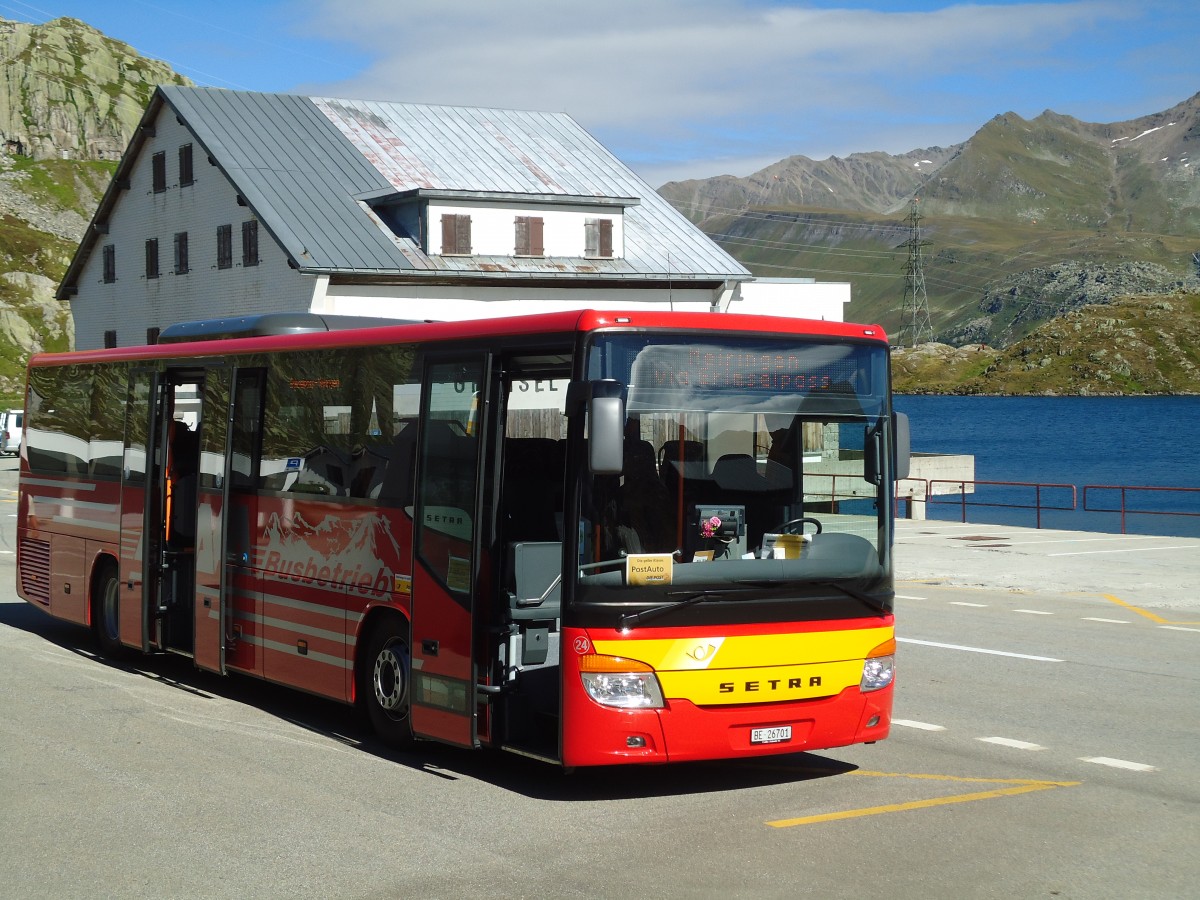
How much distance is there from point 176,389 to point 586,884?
766 cm

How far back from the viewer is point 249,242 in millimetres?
50031

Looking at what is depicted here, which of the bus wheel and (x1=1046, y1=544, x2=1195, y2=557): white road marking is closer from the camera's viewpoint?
the bus wheel

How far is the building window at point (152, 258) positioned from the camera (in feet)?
185

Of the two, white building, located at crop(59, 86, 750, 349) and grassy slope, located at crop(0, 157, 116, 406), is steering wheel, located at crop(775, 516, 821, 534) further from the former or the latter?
grassy slope, located at crop(0, 157, 116, 406)

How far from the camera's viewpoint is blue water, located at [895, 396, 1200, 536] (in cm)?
6919

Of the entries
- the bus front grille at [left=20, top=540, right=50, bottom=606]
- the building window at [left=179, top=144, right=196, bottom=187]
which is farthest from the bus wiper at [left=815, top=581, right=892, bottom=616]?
the building window at [left=179, top=144, right=196, bottom=187]

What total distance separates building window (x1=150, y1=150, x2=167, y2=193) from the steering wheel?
51.0 metres

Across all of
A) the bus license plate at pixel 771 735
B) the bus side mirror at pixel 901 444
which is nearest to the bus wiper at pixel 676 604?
the bus license plate at pixel 771 735

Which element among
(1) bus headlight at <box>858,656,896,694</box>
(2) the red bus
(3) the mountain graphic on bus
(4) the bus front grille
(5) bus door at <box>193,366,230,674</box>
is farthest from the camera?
(4) the bus front grille

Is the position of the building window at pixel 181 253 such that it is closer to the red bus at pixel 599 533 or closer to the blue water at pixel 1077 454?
the blue water at pixel 1077 454

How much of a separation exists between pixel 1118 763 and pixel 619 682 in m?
3.54

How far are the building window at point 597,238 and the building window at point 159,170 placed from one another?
15933 mm

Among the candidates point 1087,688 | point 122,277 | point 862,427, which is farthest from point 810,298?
point 862,427

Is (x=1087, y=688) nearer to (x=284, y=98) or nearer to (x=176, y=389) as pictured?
(x=176, y=389)
